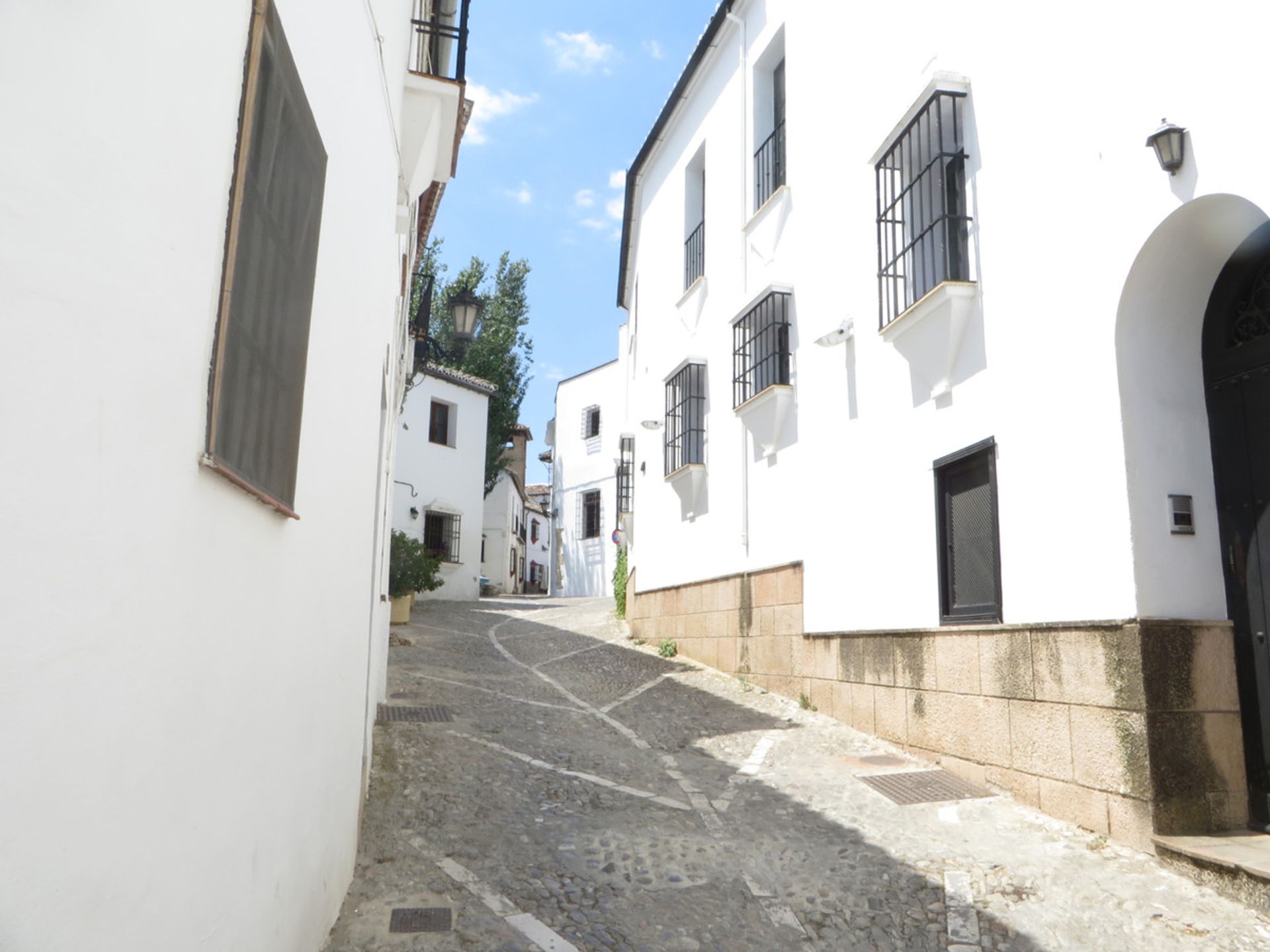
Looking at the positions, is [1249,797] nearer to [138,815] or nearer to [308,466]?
[308,466]

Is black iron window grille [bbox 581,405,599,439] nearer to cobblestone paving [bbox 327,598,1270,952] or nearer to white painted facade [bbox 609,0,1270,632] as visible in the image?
white painted facade [bbox 609,0,1270,632]

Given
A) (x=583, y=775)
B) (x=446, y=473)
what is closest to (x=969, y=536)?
(x=583, y=775)

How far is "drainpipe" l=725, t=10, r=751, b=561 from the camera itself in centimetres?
1034

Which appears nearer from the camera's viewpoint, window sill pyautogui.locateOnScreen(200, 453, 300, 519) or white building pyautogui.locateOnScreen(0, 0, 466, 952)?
white building pyautogui.locateOnScreen(0, 0, 466, 952)

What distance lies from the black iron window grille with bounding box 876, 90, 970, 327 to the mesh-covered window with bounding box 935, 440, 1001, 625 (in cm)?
125

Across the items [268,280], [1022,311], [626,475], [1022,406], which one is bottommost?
[268,280]

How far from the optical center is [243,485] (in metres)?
2.17

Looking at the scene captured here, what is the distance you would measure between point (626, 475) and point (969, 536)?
10544 millimetres

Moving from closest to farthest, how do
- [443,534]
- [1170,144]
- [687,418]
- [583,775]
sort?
[1170,144] → [583,775] → [687,418] → [443,534]

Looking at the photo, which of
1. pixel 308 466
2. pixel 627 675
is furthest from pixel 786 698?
pixel 308 466

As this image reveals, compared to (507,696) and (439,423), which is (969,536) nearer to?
(507,696)

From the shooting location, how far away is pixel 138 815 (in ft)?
5.59

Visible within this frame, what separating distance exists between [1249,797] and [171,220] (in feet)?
17.5

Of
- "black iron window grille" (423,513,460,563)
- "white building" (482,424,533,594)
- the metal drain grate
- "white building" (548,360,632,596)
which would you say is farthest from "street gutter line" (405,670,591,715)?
"white building" (482,424,533,594)
